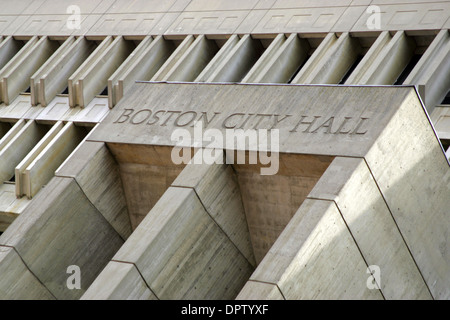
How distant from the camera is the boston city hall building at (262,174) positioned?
479 inches

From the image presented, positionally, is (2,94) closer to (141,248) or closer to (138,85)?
(138,85)

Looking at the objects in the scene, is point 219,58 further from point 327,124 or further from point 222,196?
point 327,124

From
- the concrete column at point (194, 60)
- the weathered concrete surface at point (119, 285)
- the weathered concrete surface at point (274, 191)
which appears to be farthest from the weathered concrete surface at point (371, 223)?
the concrete column at point (194, 60)

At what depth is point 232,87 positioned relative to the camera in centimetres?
A: 1462

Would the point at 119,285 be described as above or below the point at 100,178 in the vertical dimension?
below

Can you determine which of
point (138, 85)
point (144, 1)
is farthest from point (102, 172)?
point (144, 1)

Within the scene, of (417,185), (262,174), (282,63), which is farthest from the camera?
(282,63)

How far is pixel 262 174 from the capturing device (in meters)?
13.5

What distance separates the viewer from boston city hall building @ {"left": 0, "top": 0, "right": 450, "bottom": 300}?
12172 mm

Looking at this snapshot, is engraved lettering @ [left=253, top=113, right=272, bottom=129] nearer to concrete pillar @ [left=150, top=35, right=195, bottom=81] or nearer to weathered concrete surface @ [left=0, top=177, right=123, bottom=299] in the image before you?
weathered concrete surface @ [left=0, top=177, right=123, bottom=299]

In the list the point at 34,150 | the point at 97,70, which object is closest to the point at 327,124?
the point at 34,150

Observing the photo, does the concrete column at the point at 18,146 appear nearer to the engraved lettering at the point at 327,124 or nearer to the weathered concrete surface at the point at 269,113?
the weathered concrete surface at the point at 269,113

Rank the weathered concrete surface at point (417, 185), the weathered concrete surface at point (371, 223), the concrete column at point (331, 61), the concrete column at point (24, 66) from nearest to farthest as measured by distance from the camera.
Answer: the weathered concrete surface at point (371, 223), the weathered concrete surface at point (417, 185), the concrete column at point (331, 61), the concrete column at point (24, 66)
